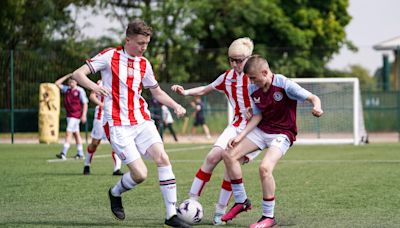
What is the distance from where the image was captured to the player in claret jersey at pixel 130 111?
26.8 feet

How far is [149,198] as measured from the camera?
10656 mm

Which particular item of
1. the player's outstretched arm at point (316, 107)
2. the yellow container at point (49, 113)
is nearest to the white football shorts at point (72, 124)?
the yellow container at point (49, 113)

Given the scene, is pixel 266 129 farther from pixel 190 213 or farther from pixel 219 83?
pixel 190 213

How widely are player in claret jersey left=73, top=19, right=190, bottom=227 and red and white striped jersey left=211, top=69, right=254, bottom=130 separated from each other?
0.70 metres

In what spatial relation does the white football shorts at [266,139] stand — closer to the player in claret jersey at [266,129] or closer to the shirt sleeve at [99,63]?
the player in claret jersey at [266,129]

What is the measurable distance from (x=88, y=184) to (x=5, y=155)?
8.87 meters

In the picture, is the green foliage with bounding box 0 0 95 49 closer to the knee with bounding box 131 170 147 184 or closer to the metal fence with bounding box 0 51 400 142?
the metal fence with bounding box 0 51 400 142

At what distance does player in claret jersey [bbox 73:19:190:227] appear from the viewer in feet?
26.8

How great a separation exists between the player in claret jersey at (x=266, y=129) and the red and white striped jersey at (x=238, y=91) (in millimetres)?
410

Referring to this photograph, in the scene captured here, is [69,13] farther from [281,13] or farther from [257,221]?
[257,221]

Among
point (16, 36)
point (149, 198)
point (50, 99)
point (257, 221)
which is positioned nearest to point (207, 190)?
point (149, 198)

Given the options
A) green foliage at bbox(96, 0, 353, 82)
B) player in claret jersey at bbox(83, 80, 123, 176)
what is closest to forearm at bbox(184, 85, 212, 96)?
player in claret jersey at bbox(83, 80, 123, 176)

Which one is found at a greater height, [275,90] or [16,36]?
[16,36]

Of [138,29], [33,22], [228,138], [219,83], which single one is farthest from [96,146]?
Answer: [33,22]
